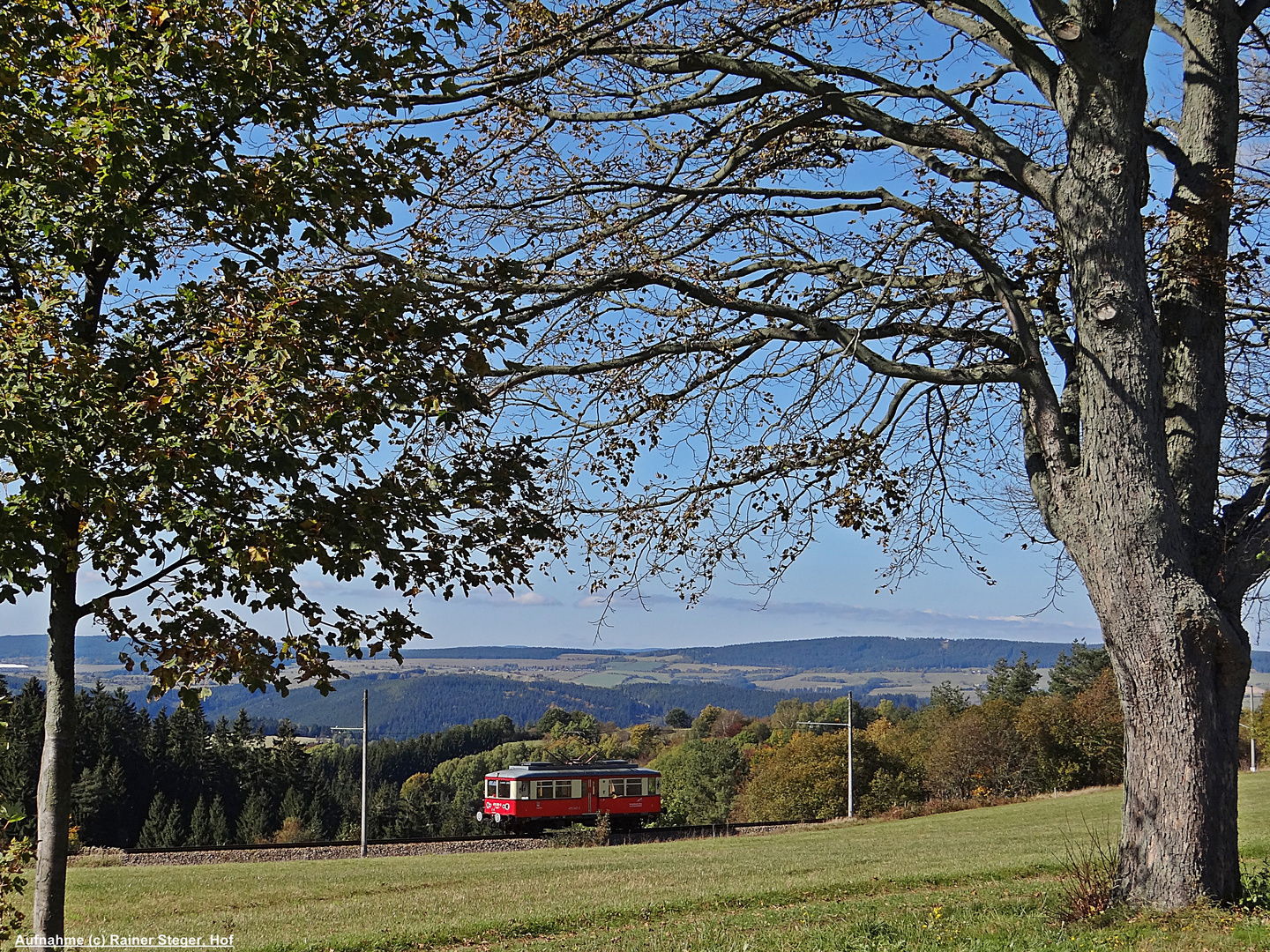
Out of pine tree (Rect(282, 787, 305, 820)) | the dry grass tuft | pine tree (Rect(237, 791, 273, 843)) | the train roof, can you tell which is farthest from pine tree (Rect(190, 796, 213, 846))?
the dry grass tuft

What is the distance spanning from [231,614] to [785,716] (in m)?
104

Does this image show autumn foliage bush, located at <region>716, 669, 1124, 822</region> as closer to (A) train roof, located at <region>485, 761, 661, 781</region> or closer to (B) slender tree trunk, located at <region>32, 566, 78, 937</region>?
(A) train roof, located at <region>485, 761, 661, 781</region>

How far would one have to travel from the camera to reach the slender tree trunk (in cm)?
439

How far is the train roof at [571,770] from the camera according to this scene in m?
32.4

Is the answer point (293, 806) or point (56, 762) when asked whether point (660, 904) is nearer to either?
point (56, 762)

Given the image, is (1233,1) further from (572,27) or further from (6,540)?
(6,540)

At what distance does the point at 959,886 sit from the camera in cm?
1177

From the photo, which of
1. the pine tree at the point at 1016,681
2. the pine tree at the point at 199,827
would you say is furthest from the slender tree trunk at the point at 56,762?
the pine tree at the point at 1016,681

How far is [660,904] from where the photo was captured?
11.2 m

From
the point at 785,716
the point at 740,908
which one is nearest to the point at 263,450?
the point at 740,908

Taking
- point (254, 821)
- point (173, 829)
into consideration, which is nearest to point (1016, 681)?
point (254, 821)

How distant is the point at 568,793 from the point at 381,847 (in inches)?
349

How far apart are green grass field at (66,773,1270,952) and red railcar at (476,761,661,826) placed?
400 inches

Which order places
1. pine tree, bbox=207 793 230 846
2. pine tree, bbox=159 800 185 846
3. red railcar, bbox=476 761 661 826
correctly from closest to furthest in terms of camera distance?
red railcar, bbox=476 761 661 826, pine tree, bbox=159 800 185 846, pine tree, bbox=207 793 230 846
